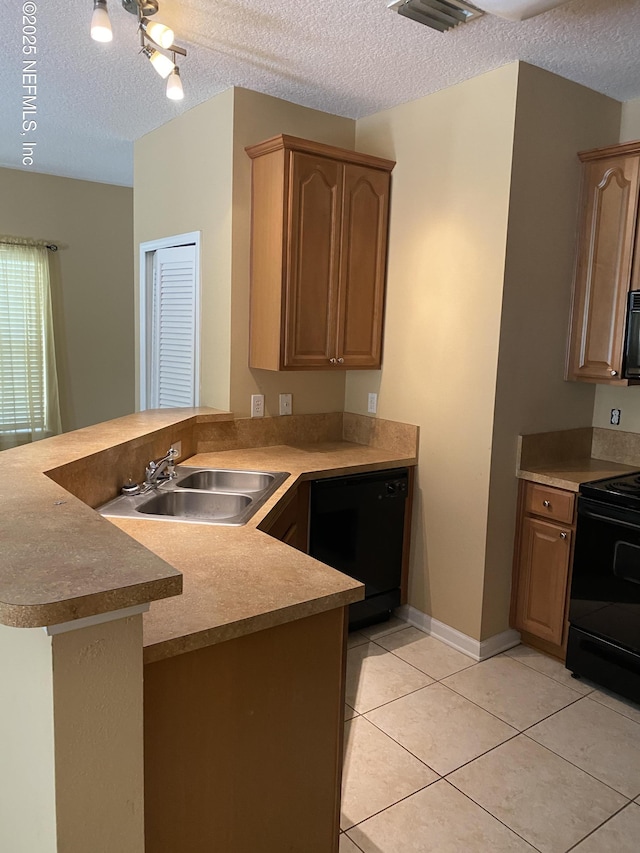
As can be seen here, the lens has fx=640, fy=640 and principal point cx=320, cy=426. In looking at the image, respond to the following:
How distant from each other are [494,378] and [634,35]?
1427mm

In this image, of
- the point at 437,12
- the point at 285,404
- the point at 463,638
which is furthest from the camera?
the point at 285,404

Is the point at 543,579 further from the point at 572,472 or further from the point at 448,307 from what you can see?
the point at 448,307

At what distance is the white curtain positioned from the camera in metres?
4.94

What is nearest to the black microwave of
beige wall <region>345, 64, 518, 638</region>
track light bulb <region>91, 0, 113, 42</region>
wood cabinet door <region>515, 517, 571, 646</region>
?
beige wall <region>345, 64, 518, 638</region>

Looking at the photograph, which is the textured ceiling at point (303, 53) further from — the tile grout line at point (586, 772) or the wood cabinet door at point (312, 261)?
the tile grout line at point (586, 772)

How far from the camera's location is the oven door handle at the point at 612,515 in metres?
2.63

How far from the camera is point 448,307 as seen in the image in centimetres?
314

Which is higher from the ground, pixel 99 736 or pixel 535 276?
pixel 535 276

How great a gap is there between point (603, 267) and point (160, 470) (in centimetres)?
226

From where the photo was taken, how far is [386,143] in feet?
11.3

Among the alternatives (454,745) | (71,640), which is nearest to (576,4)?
(71,640)

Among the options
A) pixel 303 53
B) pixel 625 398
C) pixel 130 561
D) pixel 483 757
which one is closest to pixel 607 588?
pixel 483 757

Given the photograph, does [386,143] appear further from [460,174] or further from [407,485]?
[407,485]

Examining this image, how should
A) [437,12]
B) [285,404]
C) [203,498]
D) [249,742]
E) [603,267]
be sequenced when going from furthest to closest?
[285,404] < [603,267] < [203,498] < [437,12] < [249,742]
